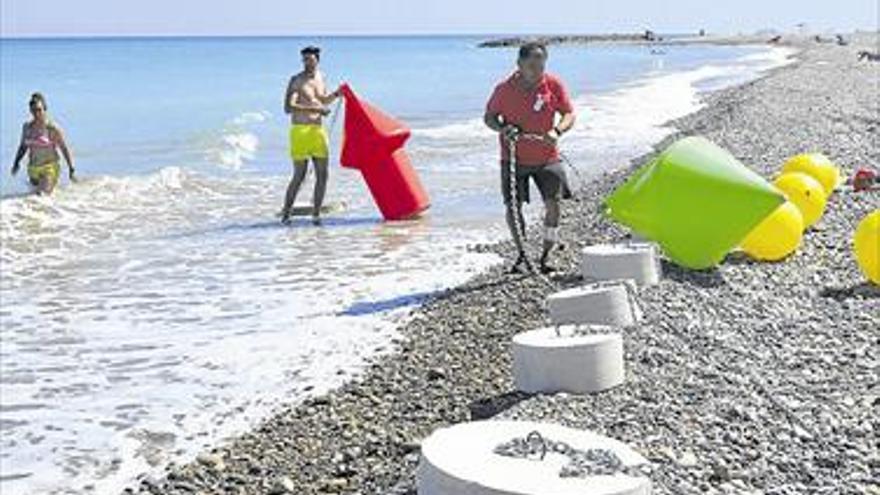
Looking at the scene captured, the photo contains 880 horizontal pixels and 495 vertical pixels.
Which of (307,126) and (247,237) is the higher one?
(307,126)

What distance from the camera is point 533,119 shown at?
29.3 ft

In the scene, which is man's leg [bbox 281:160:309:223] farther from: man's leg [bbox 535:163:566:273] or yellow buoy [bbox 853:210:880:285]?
yellow buoy [bbox 853:210:880:285]

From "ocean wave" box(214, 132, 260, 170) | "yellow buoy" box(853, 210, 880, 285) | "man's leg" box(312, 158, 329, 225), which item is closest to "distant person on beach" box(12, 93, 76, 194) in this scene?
"man's leg" box(312, 158, 329, 225)

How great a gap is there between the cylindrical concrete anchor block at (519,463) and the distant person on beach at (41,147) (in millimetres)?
11424

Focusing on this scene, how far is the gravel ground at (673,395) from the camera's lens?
16.7 ft

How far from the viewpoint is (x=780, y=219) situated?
29.0 ft

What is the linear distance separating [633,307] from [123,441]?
2821 mm

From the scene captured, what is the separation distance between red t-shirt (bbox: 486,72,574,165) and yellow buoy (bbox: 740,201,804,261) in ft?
4.94

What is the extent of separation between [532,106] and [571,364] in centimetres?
345

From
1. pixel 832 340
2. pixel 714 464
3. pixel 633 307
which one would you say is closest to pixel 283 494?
pixel 714 464

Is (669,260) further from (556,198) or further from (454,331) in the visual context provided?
(454,331)

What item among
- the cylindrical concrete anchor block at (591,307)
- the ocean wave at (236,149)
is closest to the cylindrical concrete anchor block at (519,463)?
the cylindrical concrete anchor block at (591,307)

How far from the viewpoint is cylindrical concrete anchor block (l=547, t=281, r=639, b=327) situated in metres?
6.97

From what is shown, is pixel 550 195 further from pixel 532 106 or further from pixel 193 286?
pixel 193 286
